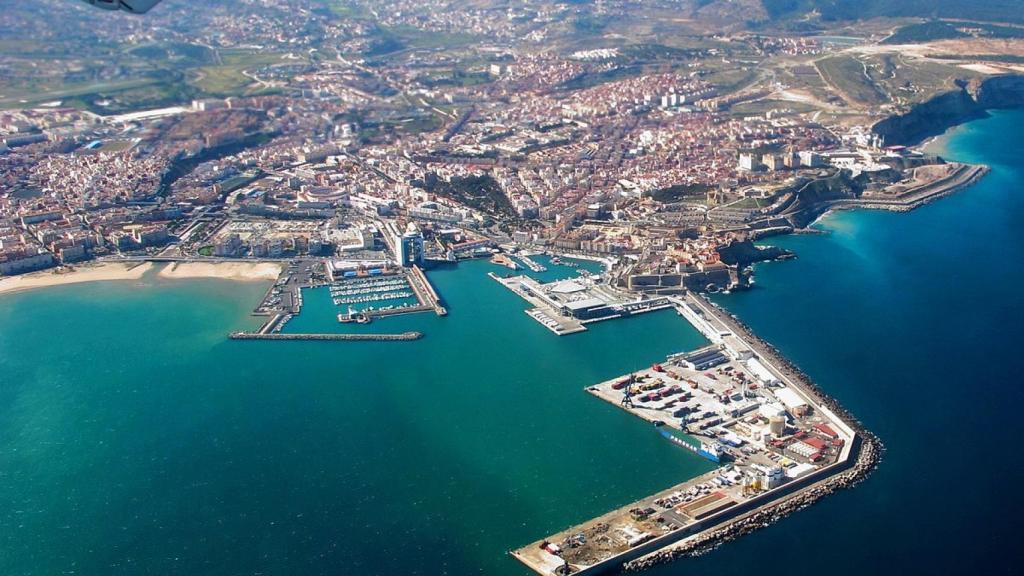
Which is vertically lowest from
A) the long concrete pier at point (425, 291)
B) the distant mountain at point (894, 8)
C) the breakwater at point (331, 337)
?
the breakwater at point (331, 337)

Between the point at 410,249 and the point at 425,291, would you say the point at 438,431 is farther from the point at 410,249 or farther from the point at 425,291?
the point at 410,249

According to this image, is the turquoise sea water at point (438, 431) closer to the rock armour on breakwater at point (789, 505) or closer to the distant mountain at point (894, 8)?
the rock armour on breakwater at point (789, 505)

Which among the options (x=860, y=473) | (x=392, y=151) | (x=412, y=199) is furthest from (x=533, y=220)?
(x=860, y=473)

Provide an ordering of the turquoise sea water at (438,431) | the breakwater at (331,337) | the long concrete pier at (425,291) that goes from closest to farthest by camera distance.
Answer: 1. the turquoise sea water at (438,431)
2. the breakwater at (331,337)
3. the long concrete pier at (425,291)

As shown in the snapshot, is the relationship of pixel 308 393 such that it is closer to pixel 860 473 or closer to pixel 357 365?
pixel 357 365

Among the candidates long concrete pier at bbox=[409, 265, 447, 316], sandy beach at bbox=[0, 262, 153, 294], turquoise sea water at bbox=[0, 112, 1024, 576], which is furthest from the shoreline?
long concrete pier at bbox=[409, 265, 447, 316]

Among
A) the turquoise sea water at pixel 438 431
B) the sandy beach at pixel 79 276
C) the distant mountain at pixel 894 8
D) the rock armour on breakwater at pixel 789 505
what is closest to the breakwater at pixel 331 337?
the turquoise sea water at pixel 438 431
